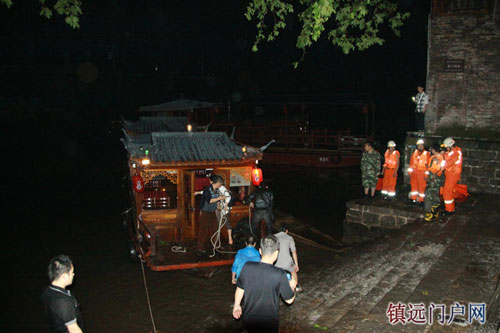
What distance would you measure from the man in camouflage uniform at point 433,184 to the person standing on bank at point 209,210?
16.9 feet

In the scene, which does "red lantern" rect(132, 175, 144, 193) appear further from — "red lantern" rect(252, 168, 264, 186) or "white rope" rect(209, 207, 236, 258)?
"red lantern" rect(252, 168, 264, 186)

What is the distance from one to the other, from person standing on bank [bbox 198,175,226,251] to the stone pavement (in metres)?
3.15

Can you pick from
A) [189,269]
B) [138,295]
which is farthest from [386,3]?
[138,295]

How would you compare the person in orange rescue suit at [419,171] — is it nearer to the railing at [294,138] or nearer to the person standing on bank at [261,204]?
the person standing on bank at [261,204]

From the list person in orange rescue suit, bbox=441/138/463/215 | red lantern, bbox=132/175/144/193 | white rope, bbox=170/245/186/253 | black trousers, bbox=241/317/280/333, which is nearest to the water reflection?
person in orange rescue suit, bbox=441/138/463/215

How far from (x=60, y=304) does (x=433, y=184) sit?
28.8 feet

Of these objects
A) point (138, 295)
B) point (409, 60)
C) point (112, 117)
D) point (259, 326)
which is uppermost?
point (409, 60)

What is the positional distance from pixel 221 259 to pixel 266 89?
36.4 m

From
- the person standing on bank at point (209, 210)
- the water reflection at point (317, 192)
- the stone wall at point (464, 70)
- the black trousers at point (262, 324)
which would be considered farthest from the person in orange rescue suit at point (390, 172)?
the black trousers at point (262, 324)

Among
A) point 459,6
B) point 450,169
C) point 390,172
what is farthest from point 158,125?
point 450,169

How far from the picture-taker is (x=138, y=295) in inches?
384

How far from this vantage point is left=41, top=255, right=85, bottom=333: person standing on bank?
4145 millimetres

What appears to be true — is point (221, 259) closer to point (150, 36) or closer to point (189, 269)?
Result: point (189, 269)

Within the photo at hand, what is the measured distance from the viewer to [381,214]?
432 inches
